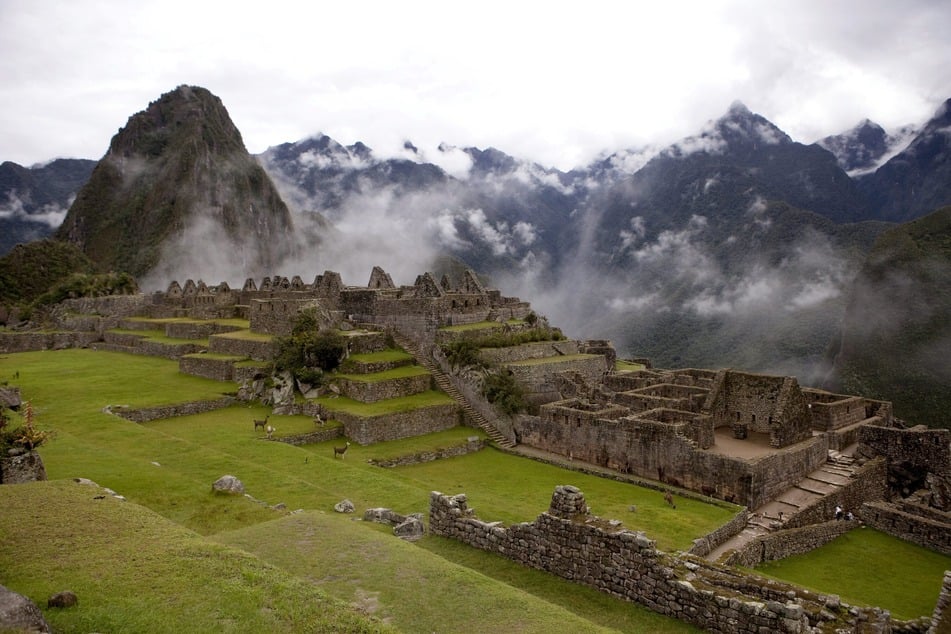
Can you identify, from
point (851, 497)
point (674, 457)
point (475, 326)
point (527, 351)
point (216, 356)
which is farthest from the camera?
point (216, 356)

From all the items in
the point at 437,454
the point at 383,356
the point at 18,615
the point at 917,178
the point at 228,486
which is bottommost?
the point at 437,454

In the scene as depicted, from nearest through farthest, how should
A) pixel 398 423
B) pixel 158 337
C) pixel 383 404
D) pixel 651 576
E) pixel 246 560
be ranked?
pixel 246 560
pixel 651 576
pixel 398 423
pixel 383 404
pixel 158 337

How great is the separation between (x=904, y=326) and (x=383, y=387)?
41875 millimetres

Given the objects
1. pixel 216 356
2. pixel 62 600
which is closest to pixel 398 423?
pixel 216 356

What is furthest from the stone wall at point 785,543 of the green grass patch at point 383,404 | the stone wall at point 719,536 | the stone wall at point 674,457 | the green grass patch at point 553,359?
the green grass patch at point 383,404

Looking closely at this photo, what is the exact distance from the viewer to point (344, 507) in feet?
45.0

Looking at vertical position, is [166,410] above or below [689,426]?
below

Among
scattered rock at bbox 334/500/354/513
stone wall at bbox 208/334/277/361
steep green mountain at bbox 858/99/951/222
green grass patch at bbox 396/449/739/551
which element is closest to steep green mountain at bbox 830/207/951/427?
steep green mountain at bbox 858/99/951/222

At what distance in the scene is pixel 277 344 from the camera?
28.9 metres

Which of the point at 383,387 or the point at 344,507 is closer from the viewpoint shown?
the point at 344,507

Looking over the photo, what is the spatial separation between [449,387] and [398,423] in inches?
173

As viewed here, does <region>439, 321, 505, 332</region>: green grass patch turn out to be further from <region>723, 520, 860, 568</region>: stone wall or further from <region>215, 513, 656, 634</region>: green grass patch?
<region>215, 513, 656, 634</region>: green grass patch

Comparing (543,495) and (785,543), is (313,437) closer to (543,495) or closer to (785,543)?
(543,495)

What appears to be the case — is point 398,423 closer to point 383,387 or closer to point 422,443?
point 422,443
